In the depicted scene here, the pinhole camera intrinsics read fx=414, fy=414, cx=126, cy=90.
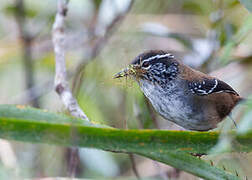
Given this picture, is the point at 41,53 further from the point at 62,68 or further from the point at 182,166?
the point at 182,166

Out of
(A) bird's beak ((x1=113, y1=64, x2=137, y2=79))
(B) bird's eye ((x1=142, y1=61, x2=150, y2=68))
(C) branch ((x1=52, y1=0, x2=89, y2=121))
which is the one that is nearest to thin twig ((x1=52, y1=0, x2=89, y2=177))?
(C) branch ((x1=52, y1=0, x2=89, y2=121))

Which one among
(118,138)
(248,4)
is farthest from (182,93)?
(118,138)

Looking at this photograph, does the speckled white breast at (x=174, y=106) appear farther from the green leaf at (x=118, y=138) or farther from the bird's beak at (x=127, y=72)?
the green leaf at (x=118, y=138)

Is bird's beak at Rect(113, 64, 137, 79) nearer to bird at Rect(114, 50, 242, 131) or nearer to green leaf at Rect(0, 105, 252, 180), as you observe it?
bird at Rect(114, 50, 242, 131)

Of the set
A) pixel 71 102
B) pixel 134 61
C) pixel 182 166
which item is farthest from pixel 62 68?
pixel 182 166

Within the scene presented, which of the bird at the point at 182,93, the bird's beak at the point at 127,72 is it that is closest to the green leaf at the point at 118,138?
the bird's beak at the point at 127,72

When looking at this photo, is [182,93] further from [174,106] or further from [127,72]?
[127,72]

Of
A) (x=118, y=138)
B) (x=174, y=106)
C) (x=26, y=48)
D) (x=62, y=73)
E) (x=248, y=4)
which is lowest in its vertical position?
(x=26, y=48)
